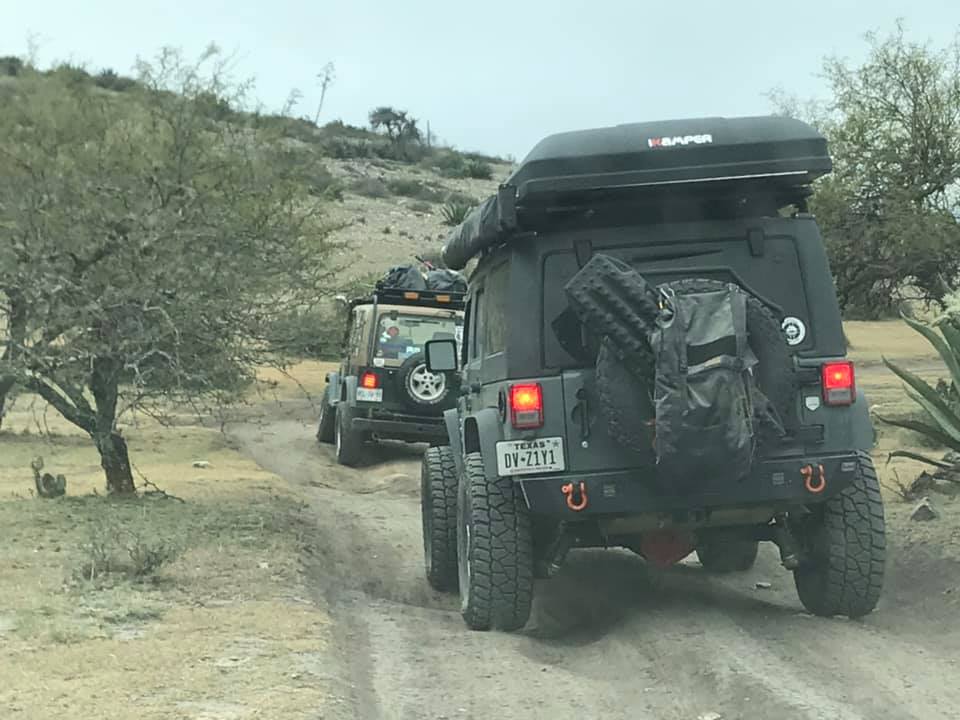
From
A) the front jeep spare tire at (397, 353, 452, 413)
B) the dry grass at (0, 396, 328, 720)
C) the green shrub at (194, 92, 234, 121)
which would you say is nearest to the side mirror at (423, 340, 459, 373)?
the dry grass at (0, 396, 328, 720)

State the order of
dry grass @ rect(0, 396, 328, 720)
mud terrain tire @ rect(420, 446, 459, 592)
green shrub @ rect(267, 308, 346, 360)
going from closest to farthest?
dry grass @ rect(0, 396, 328, 720) → mud terrain tire @ rect(420, 446, 459, 592) → green shrub @ rect(267, 308, 346, 360)

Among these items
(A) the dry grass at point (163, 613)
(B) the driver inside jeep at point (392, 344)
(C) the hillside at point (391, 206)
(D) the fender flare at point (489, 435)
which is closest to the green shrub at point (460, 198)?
(C) the hillside at point (391, 206)

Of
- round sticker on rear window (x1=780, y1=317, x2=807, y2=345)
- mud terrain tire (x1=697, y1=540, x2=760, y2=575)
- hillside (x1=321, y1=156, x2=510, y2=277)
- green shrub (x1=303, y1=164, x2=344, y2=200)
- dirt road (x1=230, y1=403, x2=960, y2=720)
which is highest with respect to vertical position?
hillside (x1=321, y1=156, x2=510, y2=277)

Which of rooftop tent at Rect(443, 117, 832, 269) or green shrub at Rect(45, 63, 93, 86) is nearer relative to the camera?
rooftop tent at Rect(443, 117, 832, 269)

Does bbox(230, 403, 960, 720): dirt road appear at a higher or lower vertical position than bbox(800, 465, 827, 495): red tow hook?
lower

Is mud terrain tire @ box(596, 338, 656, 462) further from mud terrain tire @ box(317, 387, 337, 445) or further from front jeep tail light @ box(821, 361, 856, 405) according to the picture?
mud terrain tire @ box(317, 387, 337, 445)

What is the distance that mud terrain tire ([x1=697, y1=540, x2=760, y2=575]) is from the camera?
30.3 feet

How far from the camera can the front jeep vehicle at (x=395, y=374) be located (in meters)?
16.0

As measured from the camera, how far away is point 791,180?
6906mm

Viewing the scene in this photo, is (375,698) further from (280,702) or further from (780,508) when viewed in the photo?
(780,508)

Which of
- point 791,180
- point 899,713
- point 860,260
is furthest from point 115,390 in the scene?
point 860,260

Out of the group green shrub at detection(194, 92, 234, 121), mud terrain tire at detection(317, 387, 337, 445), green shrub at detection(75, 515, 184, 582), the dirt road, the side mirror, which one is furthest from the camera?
mud terrain tire at detection(317, 387, 337, 445)

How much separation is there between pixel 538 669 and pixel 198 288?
5513 millimetres

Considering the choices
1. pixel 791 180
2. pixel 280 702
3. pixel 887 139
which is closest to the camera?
pixel 280 702
